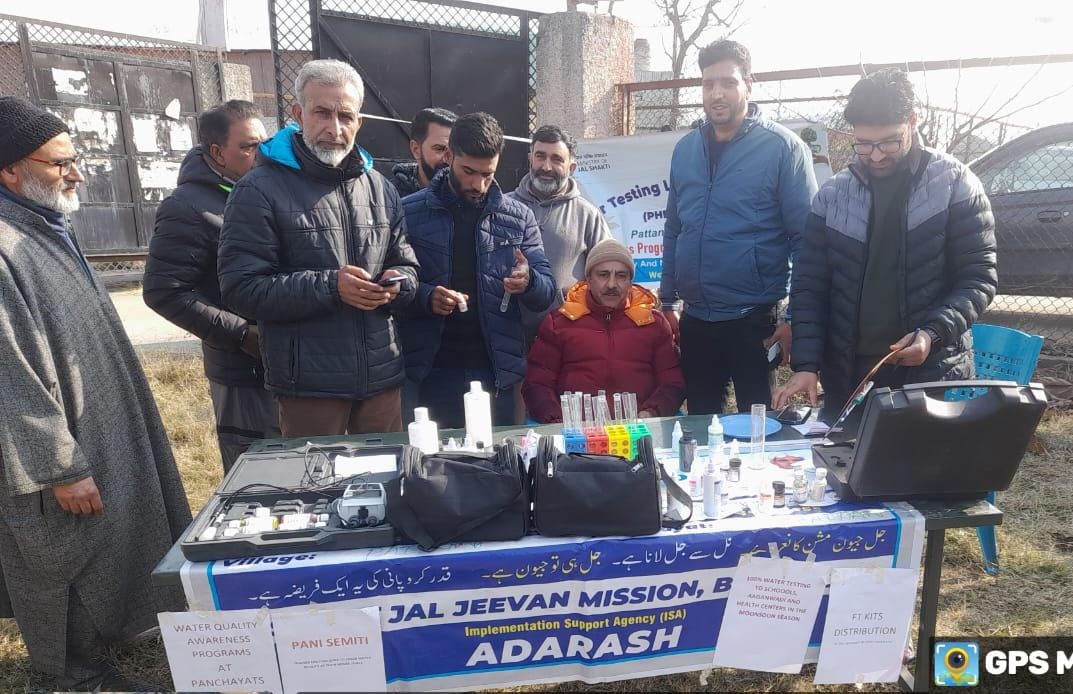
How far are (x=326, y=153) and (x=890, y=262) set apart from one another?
192 cm

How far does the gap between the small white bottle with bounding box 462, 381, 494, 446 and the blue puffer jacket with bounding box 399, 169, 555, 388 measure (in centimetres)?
65

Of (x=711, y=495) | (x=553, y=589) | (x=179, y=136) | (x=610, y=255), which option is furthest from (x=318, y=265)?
(x=179, y=136)

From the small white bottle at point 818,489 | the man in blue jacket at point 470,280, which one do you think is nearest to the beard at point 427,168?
the man in blue jacket at point 470,280

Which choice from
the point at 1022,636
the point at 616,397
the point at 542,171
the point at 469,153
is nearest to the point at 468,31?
the point at 542,171

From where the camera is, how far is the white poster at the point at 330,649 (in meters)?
1.59

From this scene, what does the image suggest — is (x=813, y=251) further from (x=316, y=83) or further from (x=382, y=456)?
(x=316, y=83)

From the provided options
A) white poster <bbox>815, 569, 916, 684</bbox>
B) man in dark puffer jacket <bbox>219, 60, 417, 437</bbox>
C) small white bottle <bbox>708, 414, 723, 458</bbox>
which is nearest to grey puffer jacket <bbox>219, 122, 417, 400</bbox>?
man in dark puffer jacket <bbox>219, 60, 417, 437</bbox>

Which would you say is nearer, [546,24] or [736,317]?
[736,317]

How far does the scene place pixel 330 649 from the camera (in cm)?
162

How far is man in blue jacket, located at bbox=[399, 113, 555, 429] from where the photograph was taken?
2738 millimetres

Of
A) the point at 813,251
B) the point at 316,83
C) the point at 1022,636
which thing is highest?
the point at 316,83

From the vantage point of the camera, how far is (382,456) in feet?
6.79

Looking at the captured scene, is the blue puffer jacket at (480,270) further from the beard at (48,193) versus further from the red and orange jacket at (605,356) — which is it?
the beard at (48,193)

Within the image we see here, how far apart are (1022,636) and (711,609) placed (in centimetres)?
151
